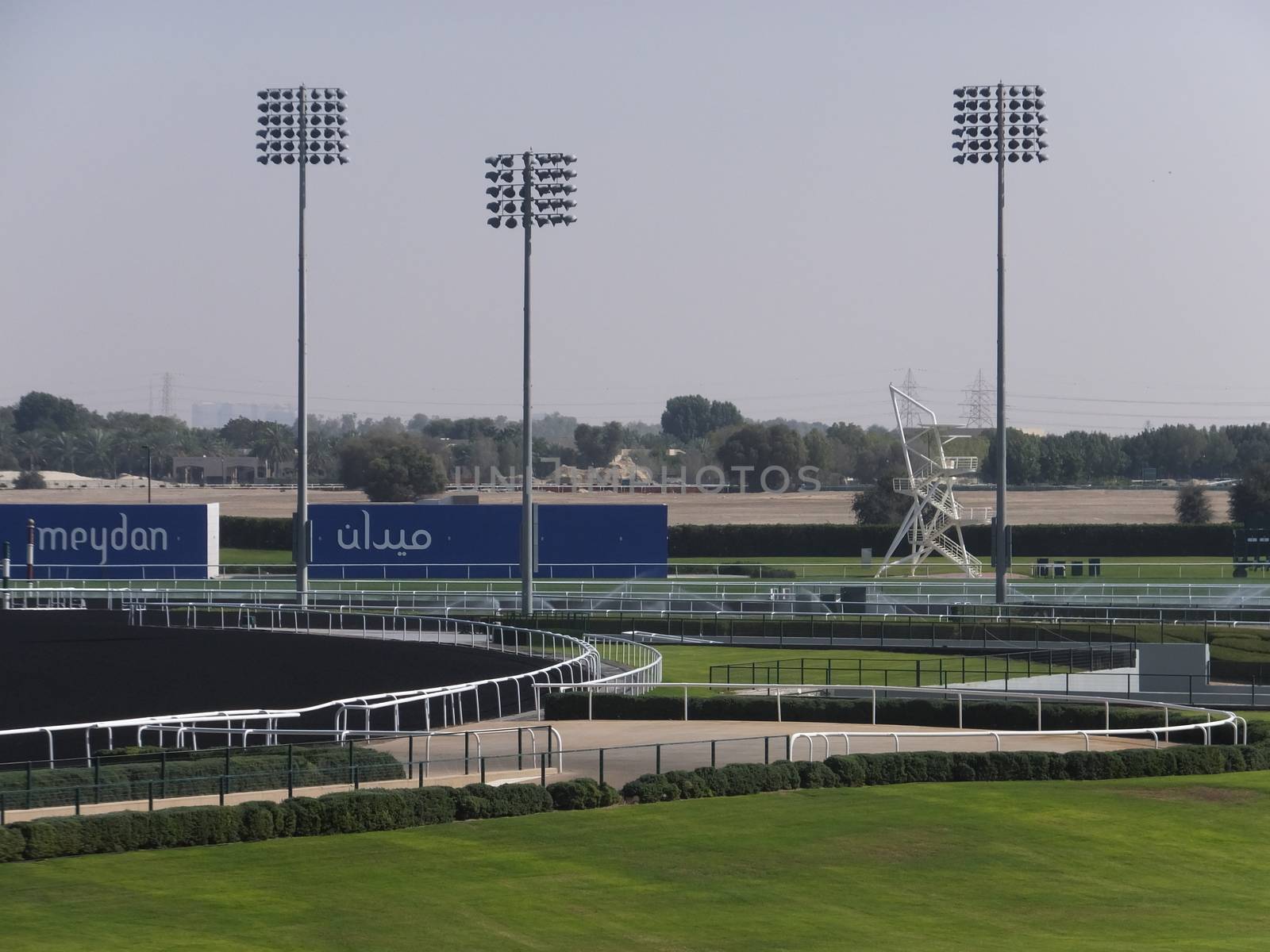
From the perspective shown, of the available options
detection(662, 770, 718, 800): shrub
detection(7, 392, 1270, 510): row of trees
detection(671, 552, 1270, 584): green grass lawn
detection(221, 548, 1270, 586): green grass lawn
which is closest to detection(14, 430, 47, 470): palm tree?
detection(7, 392, 1270, 510): row of trees

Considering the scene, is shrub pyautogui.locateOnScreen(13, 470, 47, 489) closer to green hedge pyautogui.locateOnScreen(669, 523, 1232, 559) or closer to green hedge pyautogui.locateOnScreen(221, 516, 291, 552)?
green hedge pyautogui.locateOnScreen(221, 516, 291, 552)

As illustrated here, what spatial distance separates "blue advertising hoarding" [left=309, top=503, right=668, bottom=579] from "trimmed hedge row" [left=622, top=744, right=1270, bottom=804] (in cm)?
3468

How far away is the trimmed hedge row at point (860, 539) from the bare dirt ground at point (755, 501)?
9200mm

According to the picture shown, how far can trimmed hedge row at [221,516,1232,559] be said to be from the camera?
274 feet

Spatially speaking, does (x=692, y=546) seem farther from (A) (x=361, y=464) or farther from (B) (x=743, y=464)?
(B) (x=743, y=464)

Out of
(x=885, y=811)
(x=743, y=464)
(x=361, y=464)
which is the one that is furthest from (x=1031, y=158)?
(x=743, y=464)

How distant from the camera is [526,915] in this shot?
47.9ft

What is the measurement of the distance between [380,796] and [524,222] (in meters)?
27.6

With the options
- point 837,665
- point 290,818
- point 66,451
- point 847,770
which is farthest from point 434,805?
point 66,451

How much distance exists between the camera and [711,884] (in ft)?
52.1

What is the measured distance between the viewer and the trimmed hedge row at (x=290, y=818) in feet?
52.3

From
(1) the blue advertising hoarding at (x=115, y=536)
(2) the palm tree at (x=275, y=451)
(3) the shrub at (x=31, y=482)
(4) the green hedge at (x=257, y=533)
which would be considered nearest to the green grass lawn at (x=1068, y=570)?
(4) the green hedge at (x=257, y=533)

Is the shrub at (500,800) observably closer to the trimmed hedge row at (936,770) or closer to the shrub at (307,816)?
the trimmed hedge row at (936,770)

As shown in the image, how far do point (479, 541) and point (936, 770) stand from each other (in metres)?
37.7
